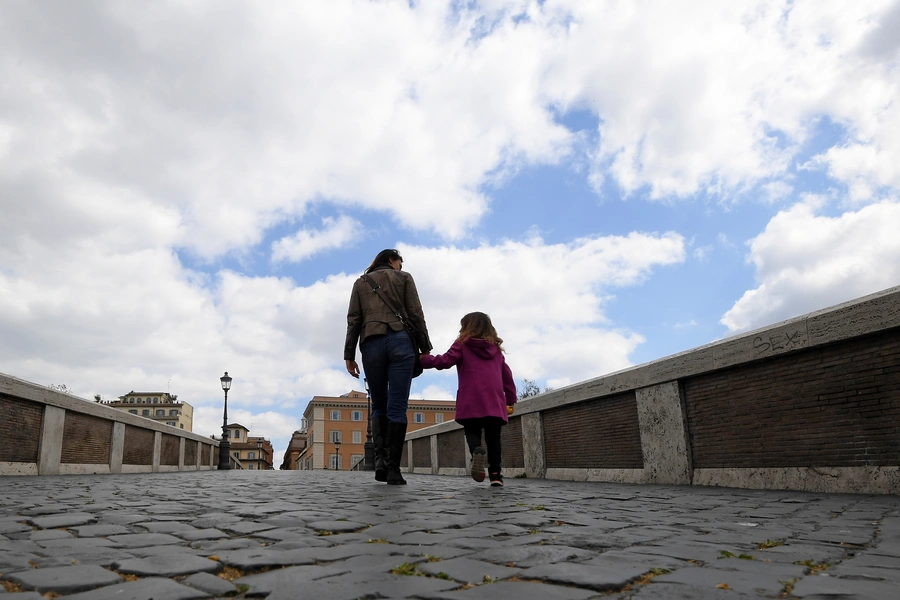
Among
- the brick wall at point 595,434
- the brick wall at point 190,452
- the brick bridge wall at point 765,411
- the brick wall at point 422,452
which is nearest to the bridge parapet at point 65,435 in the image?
the brick wall at point 190,452

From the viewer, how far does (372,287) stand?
632 centimetres

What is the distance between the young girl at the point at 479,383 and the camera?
6504 mm

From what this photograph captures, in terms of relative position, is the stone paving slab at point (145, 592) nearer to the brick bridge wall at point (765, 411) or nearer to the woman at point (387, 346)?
the woman at point (387, 346)

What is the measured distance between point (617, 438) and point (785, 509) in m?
4.21

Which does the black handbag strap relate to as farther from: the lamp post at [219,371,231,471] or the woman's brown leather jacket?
the lamp post at [219,371,231,471]

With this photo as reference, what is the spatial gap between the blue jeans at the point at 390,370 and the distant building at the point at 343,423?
7759 cm

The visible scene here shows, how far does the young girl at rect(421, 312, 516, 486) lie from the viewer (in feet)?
21.3

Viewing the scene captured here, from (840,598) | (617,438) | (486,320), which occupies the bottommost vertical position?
(840,598)

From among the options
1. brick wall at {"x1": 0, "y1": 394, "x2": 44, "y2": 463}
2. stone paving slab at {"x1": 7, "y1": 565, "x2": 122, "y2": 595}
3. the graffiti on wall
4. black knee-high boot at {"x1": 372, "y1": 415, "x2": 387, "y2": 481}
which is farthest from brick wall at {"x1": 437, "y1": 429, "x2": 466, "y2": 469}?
stone paving slab at {"x1": 7, "y1": 565, "x2": 122, "y2": 595}

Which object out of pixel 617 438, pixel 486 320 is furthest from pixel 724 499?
pixel 617 438

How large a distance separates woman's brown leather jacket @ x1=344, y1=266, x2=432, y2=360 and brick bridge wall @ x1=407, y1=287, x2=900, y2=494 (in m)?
2.92

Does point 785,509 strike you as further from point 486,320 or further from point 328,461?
point 328,461

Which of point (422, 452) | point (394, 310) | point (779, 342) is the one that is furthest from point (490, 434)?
point (422, 452)

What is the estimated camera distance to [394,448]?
6238 mm
